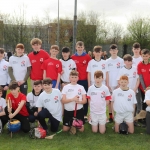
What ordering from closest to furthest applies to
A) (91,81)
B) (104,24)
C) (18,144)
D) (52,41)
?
(18,144) < (91,81) < (52,41) < (104,24)

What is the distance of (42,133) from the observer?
4.86m

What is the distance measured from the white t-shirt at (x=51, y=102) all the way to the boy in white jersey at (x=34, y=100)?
245mm

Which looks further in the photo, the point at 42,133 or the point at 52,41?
the point at 52,41

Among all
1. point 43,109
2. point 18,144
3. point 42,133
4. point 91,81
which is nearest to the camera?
point 18,144

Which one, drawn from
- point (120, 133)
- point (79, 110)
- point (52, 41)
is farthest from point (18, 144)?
point (52, 41)

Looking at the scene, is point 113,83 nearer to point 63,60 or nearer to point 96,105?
point 96,105

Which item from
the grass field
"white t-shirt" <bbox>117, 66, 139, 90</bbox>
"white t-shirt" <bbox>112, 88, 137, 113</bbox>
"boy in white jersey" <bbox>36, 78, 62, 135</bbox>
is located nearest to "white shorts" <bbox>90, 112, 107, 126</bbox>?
the grass field

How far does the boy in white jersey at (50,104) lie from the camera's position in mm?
5188

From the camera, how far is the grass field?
444cm

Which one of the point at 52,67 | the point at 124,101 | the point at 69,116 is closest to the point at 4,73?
the point at 52,67

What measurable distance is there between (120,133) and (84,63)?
79.2 inches

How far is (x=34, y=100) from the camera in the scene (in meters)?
5.56

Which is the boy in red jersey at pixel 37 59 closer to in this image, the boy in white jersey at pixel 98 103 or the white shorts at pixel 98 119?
the boy in white jersey at pixel 98 103

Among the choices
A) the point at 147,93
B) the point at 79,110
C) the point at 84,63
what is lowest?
the point at 79,110
